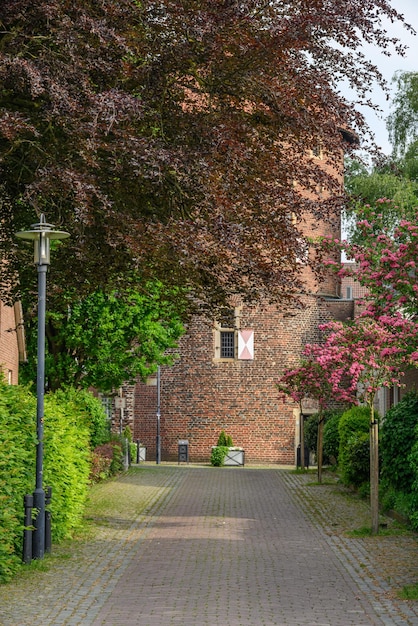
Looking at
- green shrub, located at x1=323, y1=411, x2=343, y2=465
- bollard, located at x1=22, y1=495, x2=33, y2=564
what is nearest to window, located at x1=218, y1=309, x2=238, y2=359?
green shrub, located at x1=323, y1=411, x2=343, y2=465

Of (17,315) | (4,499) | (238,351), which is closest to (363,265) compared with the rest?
(4,499)

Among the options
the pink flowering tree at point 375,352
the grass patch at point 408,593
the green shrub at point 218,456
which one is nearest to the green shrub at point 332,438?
the pink flowering tree at point 375,352

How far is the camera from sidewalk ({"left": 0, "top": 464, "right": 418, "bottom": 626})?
946cm

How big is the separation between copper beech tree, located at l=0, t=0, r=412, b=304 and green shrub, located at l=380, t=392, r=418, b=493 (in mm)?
4421

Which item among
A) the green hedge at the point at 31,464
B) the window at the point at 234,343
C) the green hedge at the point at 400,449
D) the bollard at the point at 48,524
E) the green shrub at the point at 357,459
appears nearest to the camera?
the green hedge at the point at 31,464

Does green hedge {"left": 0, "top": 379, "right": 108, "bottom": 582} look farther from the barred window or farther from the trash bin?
the barred window

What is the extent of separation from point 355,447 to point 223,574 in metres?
→ 11.5

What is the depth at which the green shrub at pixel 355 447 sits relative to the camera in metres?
22.8

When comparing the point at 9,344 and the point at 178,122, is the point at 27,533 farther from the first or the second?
the point at 9,344

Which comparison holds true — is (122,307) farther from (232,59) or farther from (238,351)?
(238,351)

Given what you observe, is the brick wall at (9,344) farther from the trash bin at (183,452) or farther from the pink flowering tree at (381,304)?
the trash bin at (183,452)

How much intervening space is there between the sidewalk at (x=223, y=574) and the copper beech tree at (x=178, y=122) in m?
3.64

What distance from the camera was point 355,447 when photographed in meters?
23.0

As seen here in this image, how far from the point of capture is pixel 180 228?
12.7 m
